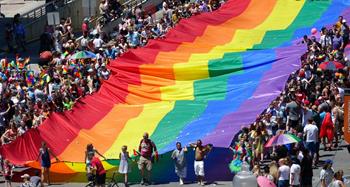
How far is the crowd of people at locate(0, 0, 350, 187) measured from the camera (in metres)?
28.8

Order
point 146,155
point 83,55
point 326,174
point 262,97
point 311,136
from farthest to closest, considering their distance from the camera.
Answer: point 83,55
point 262,97
point 146,155
point 311,136
point 326,174

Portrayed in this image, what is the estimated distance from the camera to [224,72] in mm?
35125

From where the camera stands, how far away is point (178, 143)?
97.3 feet

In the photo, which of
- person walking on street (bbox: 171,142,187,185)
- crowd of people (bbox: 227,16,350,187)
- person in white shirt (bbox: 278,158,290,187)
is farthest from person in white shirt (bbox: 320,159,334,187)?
person walking on street (bbox: 171,142,187,185)

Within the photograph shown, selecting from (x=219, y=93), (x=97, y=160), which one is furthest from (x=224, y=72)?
(x=97, y=160)

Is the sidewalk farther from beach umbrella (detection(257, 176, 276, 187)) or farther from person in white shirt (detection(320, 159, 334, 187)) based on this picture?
beach umbrella (detection(257, 176, 276, 187))

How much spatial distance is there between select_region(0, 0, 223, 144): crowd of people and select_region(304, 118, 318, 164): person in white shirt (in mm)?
8177

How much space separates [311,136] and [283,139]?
2169 mm

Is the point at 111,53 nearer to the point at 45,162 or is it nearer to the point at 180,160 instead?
the point at 45,162

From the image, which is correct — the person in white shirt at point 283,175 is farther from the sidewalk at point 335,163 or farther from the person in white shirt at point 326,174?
the sidewalk at point 335,163

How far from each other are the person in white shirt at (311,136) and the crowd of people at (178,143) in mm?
26

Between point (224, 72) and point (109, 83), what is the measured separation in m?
3.57

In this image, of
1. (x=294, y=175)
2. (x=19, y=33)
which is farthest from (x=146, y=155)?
(x=19, y=33)

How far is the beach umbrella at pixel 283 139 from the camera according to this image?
89.9 feet
